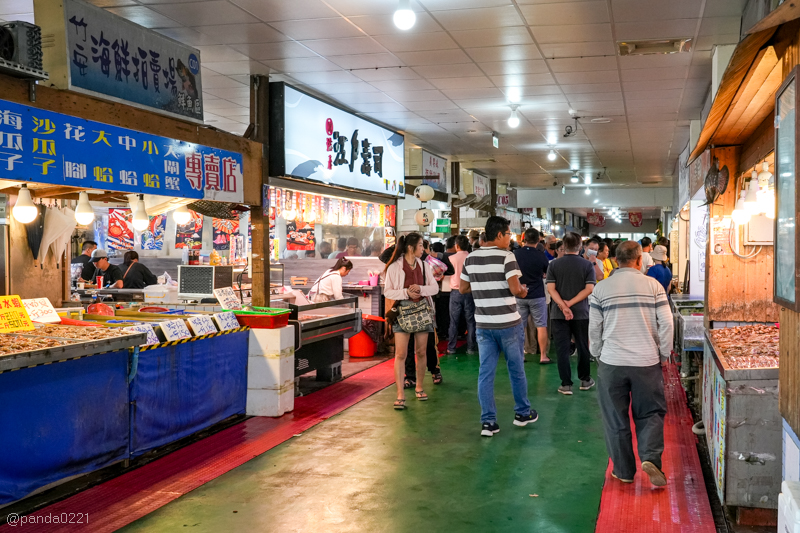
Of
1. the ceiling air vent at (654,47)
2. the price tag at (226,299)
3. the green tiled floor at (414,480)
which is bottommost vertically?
the green tiled floor at (414,480)

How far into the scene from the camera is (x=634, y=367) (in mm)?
4781

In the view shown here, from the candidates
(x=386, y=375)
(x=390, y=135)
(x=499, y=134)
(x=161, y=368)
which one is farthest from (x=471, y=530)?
(x=499, y=134)

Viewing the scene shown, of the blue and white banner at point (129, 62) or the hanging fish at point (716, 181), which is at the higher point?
the blue and white banner at point (129, 62)

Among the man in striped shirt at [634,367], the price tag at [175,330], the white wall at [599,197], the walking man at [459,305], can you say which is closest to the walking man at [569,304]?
the walking man at [459,305]

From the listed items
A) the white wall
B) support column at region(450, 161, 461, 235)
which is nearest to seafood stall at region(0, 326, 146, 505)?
support column at region(450, 161, 461, 235)

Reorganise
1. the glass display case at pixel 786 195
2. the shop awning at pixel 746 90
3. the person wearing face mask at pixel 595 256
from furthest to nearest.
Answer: the person wearing face mask at pixel 595 256 → the shop awning at pixel 746 90 → the glass display case at pixel 786 195

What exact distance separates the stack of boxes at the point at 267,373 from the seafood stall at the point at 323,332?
58 centimetres

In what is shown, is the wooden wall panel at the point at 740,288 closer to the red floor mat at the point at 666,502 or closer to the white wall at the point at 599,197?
the red floor mat at the point at 666,502

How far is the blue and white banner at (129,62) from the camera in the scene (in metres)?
5.42

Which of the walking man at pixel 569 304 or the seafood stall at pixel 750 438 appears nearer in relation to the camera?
the seafood stall at pixel 750 438

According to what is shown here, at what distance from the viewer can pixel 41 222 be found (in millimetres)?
6855

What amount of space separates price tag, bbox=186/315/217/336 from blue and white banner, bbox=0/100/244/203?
112 cm

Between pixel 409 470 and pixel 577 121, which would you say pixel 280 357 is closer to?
pixel 409 470

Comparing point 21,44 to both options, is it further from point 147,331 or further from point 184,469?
point 184,469
